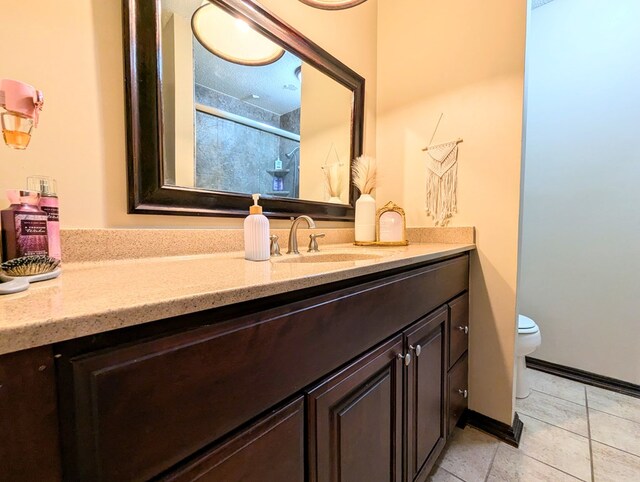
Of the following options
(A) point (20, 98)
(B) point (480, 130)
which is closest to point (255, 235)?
(A) point (20, 98)

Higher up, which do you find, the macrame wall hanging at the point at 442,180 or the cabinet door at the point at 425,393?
the macrame wall hanging at the point at 442,180

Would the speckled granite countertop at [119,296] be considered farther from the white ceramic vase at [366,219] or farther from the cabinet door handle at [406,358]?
the white ceramic vase at [366,219]

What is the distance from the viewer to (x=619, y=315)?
66.2 inches

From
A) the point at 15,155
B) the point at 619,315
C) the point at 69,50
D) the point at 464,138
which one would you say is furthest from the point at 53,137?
the point at 619,315

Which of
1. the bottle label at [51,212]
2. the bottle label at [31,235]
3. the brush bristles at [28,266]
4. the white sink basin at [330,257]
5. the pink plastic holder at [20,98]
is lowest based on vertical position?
the white sink basin at [330,257]

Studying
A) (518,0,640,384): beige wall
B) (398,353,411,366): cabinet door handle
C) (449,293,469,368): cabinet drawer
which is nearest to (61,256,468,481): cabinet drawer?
(398,353,411,366): cabinet door handle

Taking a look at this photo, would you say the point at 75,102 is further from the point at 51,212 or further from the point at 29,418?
the point at 29,418

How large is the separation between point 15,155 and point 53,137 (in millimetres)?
86

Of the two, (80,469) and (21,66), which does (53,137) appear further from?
(80,469)

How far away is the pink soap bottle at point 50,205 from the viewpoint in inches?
23.6

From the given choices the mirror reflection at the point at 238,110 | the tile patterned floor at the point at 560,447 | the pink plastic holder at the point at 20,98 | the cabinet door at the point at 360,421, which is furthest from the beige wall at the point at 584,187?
the pink plastic holder at the point at 20,98

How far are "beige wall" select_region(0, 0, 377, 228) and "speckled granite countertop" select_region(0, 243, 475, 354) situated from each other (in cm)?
19

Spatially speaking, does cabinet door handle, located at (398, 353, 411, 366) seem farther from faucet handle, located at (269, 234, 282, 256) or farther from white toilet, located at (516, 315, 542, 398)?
white toilet, located at (516, 315, 542, 398)

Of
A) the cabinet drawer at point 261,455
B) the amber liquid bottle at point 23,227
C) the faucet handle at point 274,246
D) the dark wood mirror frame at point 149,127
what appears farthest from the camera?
the faucet handle at point 274,246
